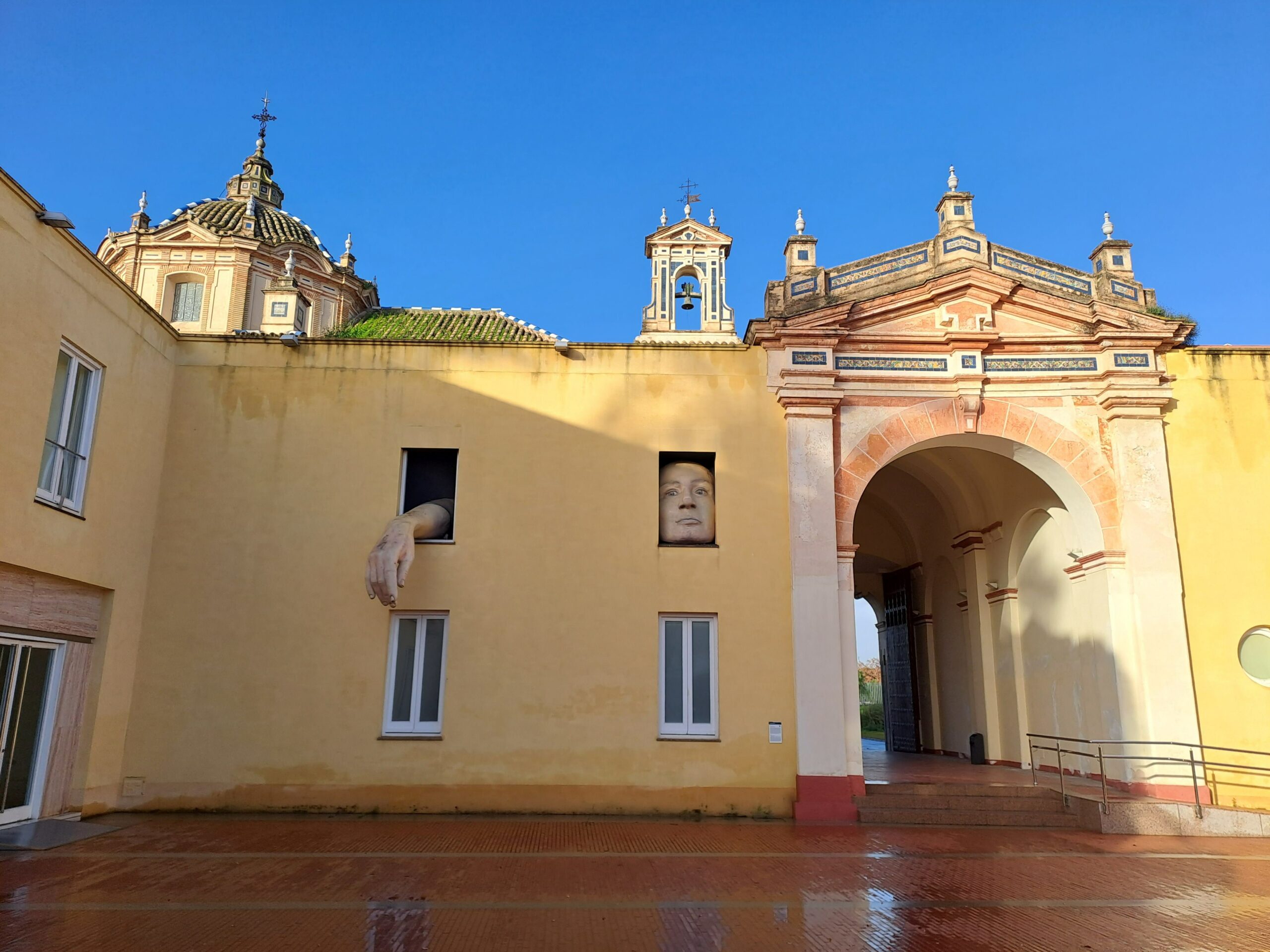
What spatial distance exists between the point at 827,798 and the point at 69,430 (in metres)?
10.8

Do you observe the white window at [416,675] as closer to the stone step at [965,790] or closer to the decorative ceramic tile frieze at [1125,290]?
the stone step at [965,790]

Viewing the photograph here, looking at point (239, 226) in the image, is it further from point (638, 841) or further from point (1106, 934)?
point (1106, 934)

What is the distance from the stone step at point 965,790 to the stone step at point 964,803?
34 mm

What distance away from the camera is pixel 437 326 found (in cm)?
3350

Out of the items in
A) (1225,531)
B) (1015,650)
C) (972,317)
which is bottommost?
(1015,650)

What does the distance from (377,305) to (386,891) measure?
113ft

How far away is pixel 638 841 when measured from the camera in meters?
10.5

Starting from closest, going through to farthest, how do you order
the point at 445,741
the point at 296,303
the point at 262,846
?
the point at 262,846
the point at 445,741
the point at 296,303

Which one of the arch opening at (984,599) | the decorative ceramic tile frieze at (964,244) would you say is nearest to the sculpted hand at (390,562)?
the arch opening at (984,599)

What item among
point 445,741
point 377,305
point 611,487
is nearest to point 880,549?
point 611,487

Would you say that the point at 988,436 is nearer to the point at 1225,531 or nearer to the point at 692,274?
the point at 1225,531

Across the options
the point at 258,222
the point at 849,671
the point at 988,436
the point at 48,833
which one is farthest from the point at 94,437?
the point at 258,222

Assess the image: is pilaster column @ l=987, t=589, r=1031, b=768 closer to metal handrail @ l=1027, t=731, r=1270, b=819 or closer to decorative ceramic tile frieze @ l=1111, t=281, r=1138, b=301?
metal handrail @ l=1027, t=731, r=1270, b=819

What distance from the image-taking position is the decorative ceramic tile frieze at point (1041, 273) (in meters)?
14.3
